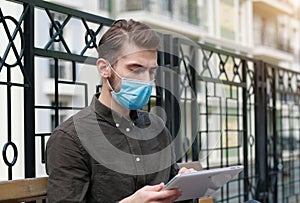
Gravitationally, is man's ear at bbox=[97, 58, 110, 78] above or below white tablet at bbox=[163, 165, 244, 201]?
above

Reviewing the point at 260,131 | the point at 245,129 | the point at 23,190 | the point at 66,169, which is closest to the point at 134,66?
the point at 66,169

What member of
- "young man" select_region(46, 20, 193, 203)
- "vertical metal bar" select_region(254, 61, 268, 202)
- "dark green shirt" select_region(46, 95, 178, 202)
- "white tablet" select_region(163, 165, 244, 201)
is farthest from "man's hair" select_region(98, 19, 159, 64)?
"vertical metal bar" select_region(254, 61, 268, 202)

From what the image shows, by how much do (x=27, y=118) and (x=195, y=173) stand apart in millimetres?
848

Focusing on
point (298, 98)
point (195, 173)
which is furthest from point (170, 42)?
point (298, 98)

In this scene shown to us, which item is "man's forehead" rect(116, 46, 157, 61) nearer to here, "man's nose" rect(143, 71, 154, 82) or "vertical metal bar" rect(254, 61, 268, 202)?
"man's nose" rect(143, 71, 154, 82)

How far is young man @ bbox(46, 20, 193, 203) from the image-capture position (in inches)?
78.7

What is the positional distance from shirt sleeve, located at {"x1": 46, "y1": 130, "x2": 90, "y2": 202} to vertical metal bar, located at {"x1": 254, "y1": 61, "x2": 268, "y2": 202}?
3.06 metres

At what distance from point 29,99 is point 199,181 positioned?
33.2 inches

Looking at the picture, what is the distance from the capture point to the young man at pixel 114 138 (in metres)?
2.00

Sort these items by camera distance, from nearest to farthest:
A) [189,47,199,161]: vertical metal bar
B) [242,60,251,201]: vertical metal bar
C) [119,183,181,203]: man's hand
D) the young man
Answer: [119,183,181,203]: man's hand, the young man, [189,47,199,161]: vertical metal bar, [242,60,251,201]: vertical metal bar

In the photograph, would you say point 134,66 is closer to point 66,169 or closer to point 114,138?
point 114,138

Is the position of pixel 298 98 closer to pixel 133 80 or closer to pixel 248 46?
pixel 133 80

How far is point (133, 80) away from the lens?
2.17m

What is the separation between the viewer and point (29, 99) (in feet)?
8.00
